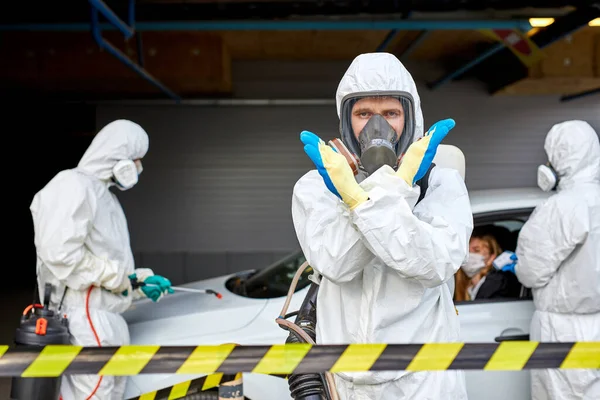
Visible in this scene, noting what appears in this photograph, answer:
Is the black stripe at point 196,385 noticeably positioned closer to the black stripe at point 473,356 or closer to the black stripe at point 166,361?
the black stripe at point 166,361

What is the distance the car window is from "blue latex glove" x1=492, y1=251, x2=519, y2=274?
0.25 feet

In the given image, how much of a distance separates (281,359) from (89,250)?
82.6 inches

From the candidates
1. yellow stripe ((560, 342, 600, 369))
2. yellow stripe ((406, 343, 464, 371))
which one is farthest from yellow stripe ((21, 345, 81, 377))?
yellow stripe ((560, 342, 600, 369))

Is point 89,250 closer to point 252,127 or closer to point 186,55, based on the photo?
point 186,55

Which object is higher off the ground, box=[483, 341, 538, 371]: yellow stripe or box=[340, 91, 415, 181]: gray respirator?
box=[340, 91, 415, 181]: gray respirator

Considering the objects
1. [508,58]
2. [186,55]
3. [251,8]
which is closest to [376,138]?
[251,8]

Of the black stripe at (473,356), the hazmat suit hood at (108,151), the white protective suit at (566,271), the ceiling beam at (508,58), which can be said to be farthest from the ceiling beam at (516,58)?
the black stripe at (473,356)

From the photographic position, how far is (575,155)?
3.72 meters

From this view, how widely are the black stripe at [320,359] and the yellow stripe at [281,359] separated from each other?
0.02 meters

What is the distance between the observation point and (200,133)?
32.3ft

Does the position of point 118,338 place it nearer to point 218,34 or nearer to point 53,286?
point 53,286

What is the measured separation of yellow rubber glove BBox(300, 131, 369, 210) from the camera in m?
1.75

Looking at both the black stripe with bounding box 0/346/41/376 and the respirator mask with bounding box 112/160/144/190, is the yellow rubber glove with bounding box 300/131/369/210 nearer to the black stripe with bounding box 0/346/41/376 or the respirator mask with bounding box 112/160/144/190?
the black stripe with bounding box 0/346/41/376

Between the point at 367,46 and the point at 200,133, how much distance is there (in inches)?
115
